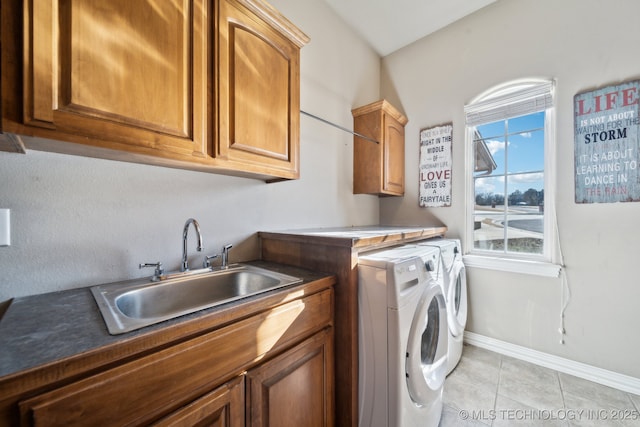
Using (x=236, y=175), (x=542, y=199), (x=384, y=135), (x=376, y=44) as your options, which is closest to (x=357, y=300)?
(x=236, y=175)

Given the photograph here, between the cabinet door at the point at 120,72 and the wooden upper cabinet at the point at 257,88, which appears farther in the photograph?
the wooden upper cabinet at the point at 257,88

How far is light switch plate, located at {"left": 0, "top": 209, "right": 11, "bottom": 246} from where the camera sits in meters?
0.84

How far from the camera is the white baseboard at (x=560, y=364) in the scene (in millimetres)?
1608

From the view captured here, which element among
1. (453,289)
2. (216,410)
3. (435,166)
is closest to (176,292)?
(216,410)

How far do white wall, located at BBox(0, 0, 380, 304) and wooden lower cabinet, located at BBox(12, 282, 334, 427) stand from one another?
65 cm

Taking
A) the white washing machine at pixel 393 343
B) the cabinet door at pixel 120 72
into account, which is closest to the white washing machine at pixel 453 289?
the white washing machine at pixel 393 343

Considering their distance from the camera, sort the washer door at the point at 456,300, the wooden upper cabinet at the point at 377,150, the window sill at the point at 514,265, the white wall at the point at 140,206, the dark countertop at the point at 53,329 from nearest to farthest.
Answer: the dark countertop at the point at 53,329
the white wall at the point at 140,206
the washer door at the point at 456,300
the window sill at the point at 514,265
the wooden upper cabinet at the point at 377,150

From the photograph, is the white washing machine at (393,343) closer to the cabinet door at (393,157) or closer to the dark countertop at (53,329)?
the dark countertop at (53,329)

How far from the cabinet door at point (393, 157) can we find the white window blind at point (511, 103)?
0.62 metres

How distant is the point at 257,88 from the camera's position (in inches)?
47.6

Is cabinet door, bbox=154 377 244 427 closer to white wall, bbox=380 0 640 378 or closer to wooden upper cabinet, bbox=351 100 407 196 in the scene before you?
wooden upper cabinet, bbox=351 100 407 196

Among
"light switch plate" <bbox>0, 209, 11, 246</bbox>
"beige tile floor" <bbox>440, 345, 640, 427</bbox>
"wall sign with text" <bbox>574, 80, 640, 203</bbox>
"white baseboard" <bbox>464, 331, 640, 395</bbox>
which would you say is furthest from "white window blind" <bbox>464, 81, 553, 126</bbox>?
"light switch plate" <bbox>0, 209, 11, 246</bbox>

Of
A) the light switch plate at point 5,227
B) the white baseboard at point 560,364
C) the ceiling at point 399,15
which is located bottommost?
the white baseboard at point 560,364

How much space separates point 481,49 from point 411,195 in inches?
55.9
